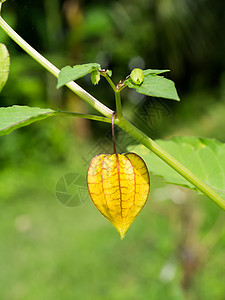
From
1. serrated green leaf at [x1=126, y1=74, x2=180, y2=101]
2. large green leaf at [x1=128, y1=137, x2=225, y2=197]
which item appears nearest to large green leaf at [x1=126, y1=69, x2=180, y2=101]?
serrated green leaf at [x1=126, y1=74, x2=180, y2=101]

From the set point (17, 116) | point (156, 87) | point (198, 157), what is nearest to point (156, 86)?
point (156, 87)

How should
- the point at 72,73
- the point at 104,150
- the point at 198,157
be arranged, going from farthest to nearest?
the point at 198,157, the point at 104,150, the point at 72,73

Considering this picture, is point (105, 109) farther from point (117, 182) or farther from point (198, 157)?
point (198, 157)

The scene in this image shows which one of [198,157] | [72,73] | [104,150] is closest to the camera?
[72,73]

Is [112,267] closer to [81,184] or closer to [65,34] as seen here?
[81,184]

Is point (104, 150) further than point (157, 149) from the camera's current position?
Yes

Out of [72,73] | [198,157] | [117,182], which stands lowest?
[198,157]

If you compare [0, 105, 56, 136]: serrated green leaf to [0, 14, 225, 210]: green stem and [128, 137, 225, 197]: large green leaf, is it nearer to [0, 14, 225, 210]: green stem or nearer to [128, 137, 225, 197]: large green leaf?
[0, 14, 225, 210]: green stem
